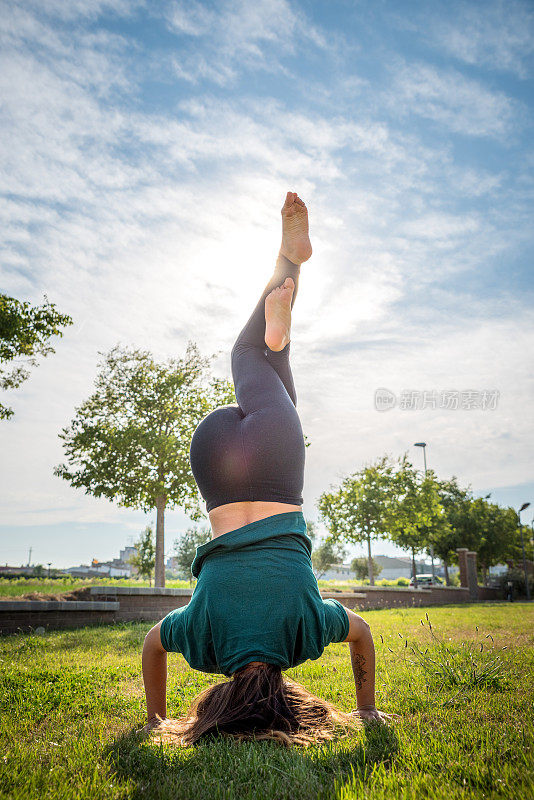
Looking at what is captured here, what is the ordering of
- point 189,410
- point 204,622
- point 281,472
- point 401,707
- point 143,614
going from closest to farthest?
point 204,622, point 281,472, point 401,707, point 143,614, point 189,410

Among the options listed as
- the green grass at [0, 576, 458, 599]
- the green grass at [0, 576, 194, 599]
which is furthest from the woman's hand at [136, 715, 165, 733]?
the green grass at [0, 576, 194, 599]

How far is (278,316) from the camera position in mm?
2594

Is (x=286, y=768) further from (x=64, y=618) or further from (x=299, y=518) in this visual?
(x=64, y=618)

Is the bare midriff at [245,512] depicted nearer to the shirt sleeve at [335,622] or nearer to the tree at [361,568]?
the shirt sleeve at [335,622]

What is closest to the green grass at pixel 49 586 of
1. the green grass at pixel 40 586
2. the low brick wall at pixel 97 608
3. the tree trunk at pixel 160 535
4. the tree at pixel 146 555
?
the green grass at pixel 40 586

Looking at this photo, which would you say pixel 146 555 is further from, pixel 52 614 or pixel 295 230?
pixel 295 230

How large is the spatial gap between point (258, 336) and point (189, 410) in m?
16.2

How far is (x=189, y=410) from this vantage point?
18.7 m

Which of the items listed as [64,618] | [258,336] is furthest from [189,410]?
[258,336]

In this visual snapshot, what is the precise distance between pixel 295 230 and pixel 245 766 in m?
2.52

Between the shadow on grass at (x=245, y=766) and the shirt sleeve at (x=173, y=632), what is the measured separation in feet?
1.19

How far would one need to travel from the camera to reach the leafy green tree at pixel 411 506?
2358 centimetres

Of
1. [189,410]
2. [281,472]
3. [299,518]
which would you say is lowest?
[299,518]

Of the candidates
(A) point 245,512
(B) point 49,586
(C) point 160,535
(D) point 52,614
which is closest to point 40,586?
(B) point 49,586
